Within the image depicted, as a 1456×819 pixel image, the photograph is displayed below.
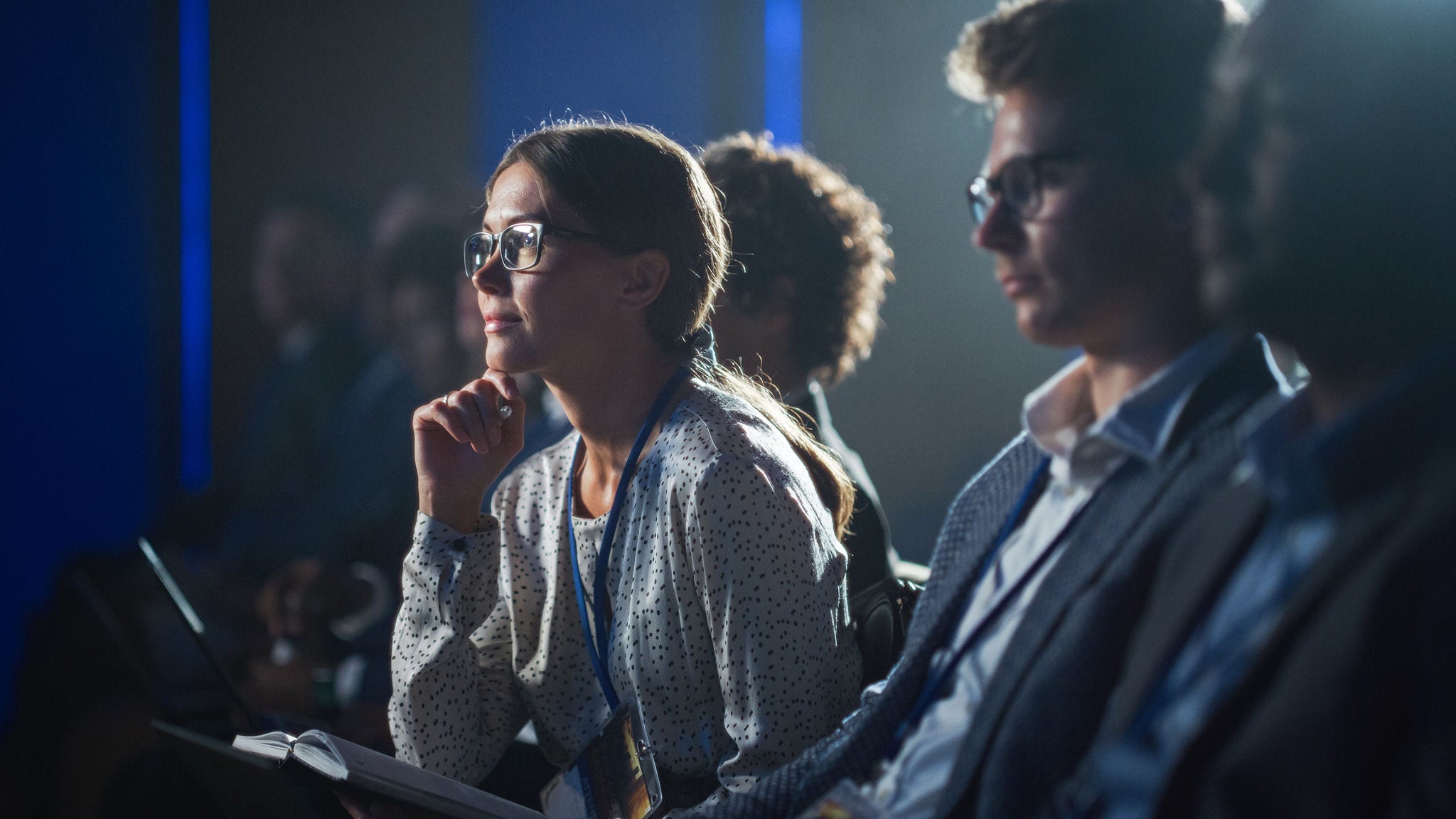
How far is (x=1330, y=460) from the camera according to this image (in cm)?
64

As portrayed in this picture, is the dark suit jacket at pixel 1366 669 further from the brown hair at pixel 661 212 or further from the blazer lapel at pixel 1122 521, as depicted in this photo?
the brown hair at pixel 661 212

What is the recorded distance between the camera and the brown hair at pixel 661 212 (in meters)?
1.54

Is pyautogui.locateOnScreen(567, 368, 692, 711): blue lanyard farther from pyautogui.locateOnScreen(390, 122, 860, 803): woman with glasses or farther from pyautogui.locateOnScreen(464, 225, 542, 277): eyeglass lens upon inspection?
pyautogui.locateOnScreen(464, 225, 542, 277): eyeglass lens

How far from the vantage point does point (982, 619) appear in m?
1.06

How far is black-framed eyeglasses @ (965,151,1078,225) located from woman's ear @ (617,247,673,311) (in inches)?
26.3

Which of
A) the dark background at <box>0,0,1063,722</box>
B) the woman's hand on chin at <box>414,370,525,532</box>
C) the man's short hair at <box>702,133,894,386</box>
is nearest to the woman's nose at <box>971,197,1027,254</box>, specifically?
the woman's hand on chin at <box>414,370,525,532</box>

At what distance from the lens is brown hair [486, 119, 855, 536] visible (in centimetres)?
154

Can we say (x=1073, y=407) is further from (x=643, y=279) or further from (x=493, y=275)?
(x=493, y=275)

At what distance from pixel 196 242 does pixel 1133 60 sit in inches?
178

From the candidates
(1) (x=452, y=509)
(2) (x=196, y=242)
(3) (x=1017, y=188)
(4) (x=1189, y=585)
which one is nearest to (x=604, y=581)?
(1) (x=452, y=509)

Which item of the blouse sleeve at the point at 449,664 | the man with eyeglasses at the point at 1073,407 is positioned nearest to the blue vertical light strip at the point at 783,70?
the blouse sleeve at the point at 449,664

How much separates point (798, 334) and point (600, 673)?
0.96 m

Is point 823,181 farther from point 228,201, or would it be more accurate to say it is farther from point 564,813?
point 228,201

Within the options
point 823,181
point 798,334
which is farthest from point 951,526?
point 823,181
